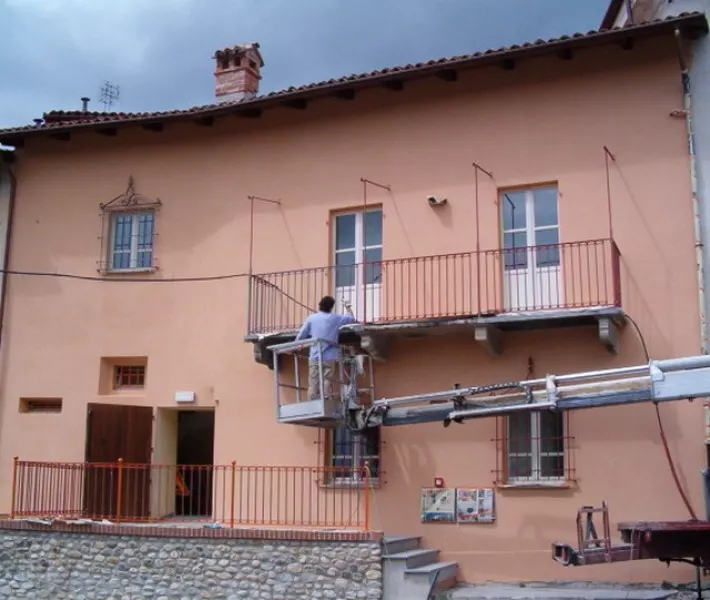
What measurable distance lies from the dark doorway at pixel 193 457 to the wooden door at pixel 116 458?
A: 851 mm

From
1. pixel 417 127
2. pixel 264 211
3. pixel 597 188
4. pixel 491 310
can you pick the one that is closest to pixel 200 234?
pixel 264 211

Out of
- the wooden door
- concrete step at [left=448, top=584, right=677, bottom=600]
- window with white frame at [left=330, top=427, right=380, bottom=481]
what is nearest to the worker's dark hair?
window with white frame at [left=330, top=427, right=380, bottom=481]

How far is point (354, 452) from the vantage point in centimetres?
1541

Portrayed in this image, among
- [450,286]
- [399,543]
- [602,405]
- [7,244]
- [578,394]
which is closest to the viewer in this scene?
[602,405]

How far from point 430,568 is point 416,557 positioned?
250 mm

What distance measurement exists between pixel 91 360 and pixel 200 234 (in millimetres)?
2973

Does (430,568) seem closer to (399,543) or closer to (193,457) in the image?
(399,543)

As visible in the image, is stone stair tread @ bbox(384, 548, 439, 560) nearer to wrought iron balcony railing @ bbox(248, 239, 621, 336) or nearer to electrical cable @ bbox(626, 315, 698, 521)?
wrought iron balcony railing @ bbox(248, 239, 621, 336)

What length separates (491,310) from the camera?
45.4 ft

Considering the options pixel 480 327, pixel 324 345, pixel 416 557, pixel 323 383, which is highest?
pixel 480 327

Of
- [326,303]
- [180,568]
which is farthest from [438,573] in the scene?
[326,303]

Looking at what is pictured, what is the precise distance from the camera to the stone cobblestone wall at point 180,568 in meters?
13.0

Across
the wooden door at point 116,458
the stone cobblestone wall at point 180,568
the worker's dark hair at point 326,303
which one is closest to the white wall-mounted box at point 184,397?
the wooden door at point 116,458

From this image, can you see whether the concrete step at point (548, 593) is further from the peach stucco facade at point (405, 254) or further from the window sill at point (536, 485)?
the window sill at point (536, 485)
